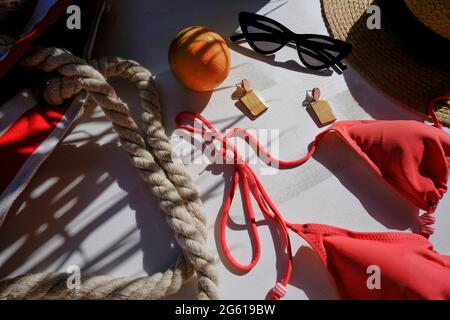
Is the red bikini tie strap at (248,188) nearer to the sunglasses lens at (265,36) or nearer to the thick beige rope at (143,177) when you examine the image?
the thick beige rope at (143,177)

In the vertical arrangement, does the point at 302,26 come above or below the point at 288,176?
above

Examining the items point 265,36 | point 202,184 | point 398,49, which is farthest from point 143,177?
point 398,49

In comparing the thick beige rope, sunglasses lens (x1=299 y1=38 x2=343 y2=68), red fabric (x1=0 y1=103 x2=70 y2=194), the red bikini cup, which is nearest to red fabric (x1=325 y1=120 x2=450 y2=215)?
the red bikini cup

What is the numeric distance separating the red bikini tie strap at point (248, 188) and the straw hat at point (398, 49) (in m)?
0.17

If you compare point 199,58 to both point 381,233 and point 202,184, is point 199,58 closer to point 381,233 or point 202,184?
point 202,184

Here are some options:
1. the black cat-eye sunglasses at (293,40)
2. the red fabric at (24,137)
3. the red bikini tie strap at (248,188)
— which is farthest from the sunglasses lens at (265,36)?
the red fabric at (24,137)

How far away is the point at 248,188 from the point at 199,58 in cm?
18

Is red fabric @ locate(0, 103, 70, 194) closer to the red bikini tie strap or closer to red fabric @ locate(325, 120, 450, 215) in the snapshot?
the red bikini tie strap

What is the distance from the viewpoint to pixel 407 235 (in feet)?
1.61

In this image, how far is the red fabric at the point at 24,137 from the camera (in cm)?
44

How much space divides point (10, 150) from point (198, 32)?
269 millimetres

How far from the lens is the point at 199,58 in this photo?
19.8 inches
